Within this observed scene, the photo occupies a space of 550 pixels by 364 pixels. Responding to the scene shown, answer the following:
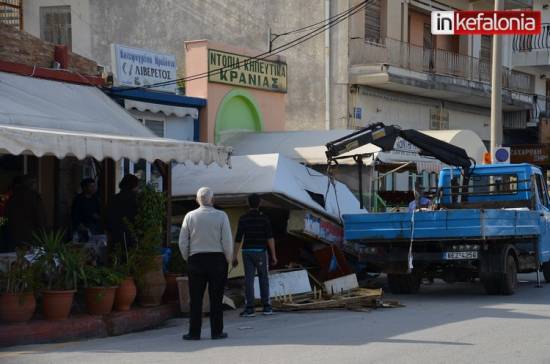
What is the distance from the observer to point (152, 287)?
1252cm

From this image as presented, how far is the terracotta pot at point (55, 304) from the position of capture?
36.0 feet

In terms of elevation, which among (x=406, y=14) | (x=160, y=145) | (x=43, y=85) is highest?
(x=406, y=14)

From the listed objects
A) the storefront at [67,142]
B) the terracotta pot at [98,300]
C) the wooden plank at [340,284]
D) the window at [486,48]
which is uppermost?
the window at [486,48]

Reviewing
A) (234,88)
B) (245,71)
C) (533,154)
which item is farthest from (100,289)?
(533,154)

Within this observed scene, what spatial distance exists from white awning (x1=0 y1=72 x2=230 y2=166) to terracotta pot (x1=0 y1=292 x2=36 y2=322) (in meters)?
1.66

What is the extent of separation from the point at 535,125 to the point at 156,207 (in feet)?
88.5

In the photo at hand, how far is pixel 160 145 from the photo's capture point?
12.6 metres

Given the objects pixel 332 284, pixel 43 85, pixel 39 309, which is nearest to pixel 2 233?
pixel 43 85

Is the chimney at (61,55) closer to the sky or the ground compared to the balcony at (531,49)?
closer to the ground

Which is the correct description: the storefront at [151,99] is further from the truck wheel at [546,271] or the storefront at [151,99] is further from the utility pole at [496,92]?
the truck wheel at [546,271]

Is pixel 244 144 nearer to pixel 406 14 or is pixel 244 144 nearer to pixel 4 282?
pixel 406 14

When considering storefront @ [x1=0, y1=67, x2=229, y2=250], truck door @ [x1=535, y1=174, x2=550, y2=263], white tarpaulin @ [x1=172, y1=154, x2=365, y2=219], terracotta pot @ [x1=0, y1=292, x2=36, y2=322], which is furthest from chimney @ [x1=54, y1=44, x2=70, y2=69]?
truck door @ [x1=535, y1=174, x2=550, y2=263]

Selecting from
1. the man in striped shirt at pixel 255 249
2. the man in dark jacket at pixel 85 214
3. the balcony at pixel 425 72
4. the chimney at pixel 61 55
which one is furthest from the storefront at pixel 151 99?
the balcony at pixel 425 72

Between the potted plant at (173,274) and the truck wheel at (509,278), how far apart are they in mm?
5291
